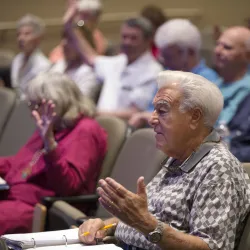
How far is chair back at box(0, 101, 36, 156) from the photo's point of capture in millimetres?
4270

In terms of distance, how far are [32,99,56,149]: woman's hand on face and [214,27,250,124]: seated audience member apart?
41.6 inches

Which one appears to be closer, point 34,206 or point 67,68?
point 34,206

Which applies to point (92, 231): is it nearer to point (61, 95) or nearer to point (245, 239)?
point (245, 239)

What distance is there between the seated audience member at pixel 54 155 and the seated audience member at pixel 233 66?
2.72 ft

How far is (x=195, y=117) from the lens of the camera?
7.68 ft

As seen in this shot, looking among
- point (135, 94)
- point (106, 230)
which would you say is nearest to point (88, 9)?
point (135, 94)

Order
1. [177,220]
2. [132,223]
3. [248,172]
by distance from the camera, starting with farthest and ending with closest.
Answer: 1. [248,172]
2. [177,220]
3. [132,223]

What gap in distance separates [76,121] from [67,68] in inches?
67.2

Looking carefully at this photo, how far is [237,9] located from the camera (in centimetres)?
813

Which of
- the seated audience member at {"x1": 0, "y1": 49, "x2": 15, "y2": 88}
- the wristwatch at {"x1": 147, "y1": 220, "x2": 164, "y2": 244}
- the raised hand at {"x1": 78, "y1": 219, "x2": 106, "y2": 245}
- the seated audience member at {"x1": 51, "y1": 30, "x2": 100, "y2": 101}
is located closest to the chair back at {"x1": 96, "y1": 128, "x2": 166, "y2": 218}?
the raised hand at {"x1": 78, "y1": 219, "x2": 106, "y2": 245}

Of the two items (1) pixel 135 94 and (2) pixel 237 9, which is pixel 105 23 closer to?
(2) pixel 237 9

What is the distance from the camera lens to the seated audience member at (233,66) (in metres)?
3.98

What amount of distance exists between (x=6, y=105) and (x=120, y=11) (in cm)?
371

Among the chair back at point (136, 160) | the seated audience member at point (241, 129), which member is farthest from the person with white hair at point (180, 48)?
the chair back at point (136, 160)
